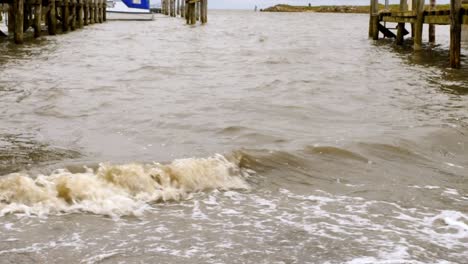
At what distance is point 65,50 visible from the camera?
16.1m

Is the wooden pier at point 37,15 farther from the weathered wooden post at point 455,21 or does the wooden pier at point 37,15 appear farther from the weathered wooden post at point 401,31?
the weathered wooden post at point 401,31

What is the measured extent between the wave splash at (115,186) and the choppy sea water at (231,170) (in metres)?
0.02

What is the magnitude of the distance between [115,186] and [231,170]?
1032 millimetres

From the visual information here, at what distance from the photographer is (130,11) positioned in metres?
43.0

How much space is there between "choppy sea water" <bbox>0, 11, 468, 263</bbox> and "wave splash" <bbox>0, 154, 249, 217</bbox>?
0.05 feet

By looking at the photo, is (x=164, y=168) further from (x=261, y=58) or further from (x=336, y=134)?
(x=261, y=58)

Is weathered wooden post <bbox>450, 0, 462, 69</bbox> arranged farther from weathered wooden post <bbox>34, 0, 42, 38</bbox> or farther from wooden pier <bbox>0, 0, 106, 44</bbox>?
weathered wooden post <bbox>34, 0, 42, 38</bbox>

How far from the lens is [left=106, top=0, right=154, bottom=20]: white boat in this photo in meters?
43.0

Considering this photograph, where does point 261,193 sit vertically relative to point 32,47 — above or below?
below

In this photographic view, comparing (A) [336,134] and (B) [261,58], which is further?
(B) [261,58]

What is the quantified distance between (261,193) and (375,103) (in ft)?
14.6

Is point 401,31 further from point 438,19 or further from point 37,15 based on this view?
point 37,15

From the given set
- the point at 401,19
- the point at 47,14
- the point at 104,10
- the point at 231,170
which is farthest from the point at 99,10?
the point at 231,170

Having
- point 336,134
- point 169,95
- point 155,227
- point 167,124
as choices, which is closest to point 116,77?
point 169,95
